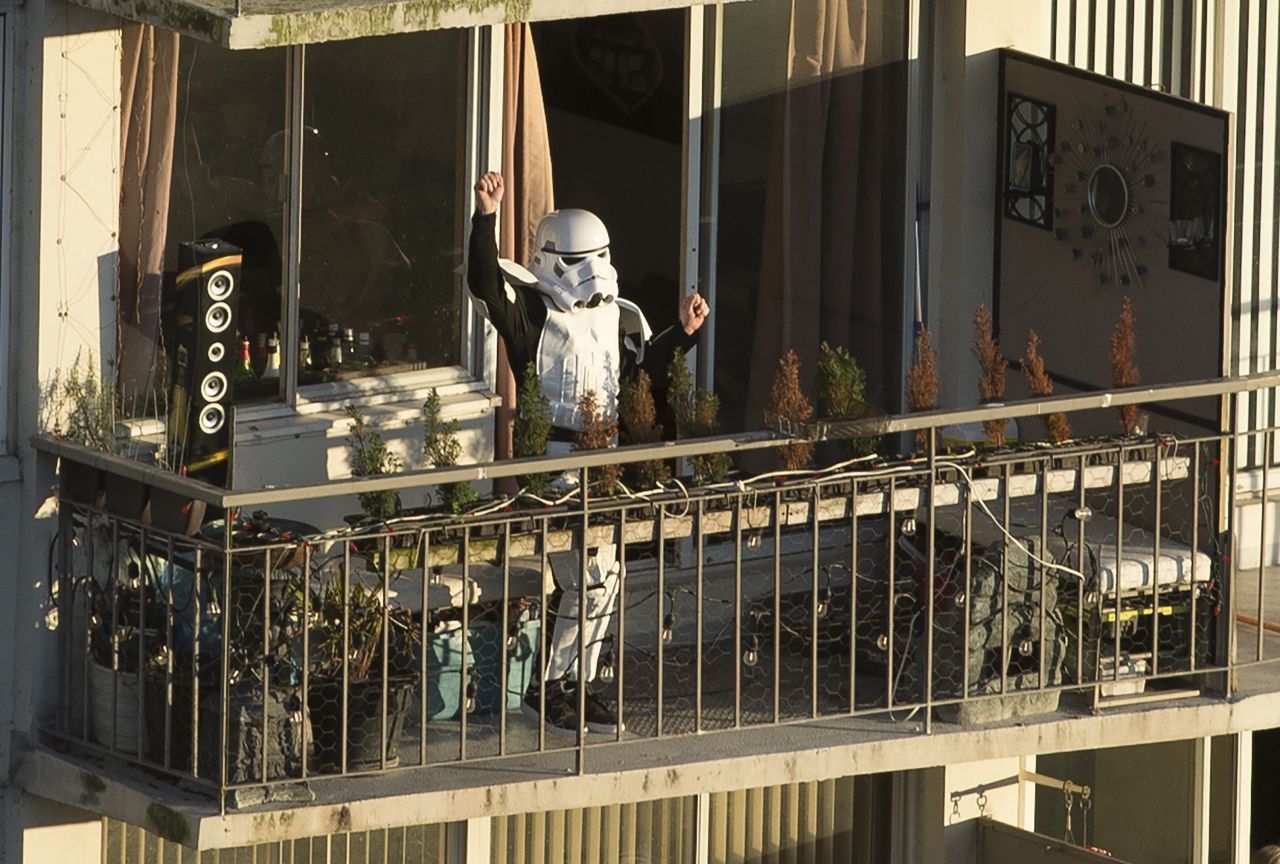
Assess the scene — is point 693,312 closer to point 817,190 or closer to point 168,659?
point 817,190

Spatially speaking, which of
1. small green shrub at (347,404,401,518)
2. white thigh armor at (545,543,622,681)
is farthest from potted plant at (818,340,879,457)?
small green shrub at (347,404,401,518)

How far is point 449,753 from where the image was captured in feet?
32.5

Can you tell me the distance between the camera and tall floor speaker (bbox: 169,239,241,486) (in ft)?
30.5

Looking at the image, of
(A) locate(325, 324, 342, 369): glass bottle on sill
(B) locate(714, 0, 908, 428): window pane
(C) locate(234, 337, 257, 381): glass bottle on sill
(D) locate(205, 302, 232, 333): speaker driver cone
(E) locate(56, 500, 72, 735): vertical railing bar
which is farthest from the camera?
(B) locate(714, 0, 908, 428): window pane

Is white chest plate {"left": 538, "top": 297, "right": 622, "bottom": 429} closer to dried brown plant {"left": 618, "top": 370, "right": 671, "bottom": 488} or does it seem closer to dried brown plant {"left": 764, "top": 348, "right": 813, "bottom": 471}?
dried brown plant {"left": 618, "top": 370, "right": 671, "bottom": 488}

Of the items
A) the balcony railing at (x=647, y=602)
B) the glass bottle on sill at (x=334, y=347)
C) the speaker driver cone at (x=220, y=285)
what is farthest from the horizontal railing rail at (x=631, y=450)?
the glass bottle on sill at (x=334, y=347)

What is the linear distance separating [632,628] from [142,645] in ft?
8.29

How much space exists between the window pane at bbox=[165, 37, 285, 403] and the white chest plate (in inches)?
46.3

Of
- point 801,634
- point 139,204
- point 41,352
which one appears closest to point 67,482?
point 41,352

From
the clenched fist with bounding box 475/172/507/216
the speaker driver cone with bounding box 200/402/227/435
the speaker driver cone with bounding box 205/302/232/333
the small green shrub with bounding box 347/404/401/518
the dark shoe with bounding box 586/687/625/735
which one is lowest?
the dark shoe with bounding box 586/687/625/735

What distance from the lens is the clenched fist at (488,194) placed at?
390 inches

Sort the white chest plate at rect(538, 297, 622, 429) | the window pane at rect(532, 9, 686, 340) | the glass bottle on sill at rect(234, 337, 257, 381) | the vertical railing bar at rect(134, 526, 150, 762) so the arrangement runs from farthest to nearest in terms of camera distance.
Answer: the window pane at rect(532, 9, 686, 340) → the glass bottle on sill at rect(234, 337, 257, 381) → the white chest plate at rect(538, 297, 622, 429) → the vertical railing bar at rect(134, 526, 150, 762)

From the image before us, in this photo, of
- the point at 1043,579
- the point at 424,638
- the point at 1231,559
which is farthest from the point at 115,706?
the point at 1231,559

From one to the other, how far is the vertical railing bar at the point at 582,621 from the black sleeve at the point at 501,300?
0.77 metres
